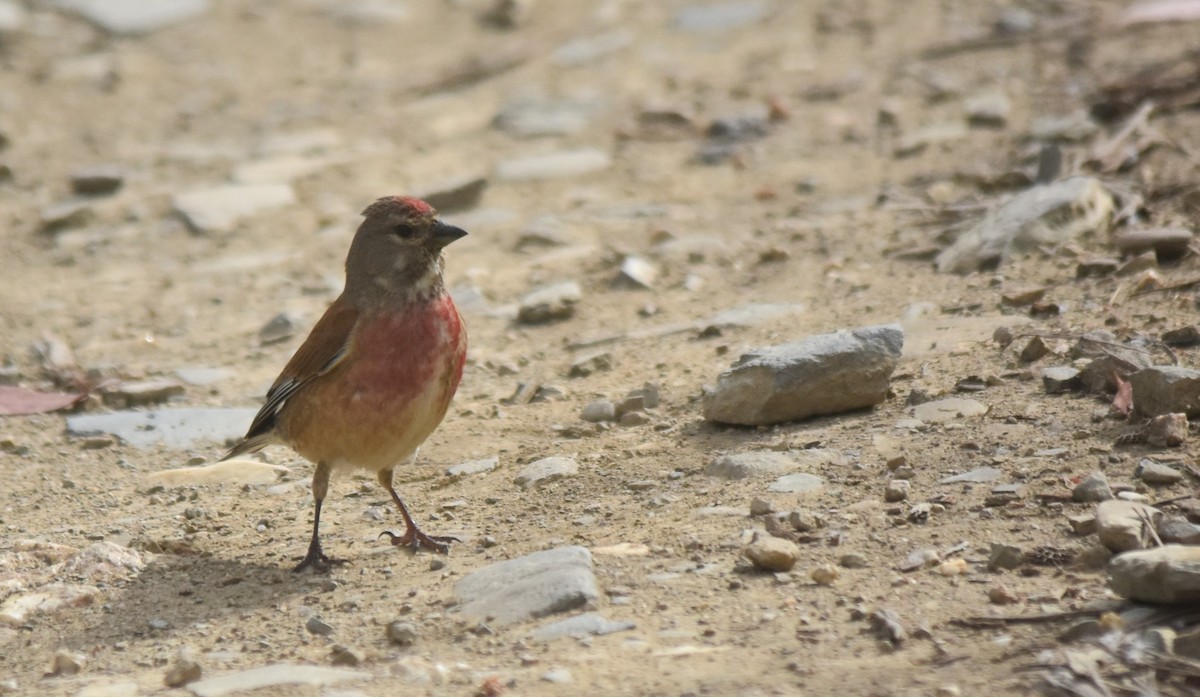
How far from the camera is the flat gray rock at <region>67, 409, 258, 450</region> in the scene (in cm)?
625

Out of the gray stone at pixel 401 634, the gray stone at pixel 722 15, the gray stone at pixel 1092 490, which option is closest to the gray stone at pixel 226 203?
the gray stone at pixel 722 15

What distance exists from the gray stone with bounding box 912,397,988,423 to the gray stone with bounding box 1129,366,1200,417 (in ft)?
1.78

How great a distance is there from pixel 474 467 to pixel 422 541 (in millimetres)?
766

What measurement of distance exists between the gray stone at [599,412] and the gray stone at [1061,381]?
1.58m

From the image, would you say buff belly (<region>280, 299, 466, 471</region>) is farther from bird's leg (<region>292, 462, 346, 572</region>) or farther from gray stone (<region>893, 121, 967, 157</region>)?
gray stone (<region>893, 121, 967, 157</region>)

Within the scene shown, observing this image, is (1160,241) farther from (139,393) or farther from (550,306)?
(139,393)

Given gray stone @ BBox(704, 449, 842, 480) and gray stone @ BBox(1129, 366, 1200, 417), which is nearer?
gray stone @ BBox(1129, 366, 1200, 417)

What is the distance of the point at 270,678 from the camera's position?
12.9 feet

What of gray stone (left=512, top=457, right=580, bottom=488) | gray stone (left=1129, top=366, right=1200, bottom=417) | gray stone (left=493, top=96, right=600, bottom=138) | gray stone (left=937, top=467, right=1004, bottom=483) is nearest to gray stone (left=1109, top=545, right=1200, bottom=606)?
gray stone (left=937, top=467, right=1004, bottom=483)

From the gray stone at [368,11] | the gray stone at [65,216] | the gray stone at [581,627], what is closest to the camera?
the gray stone at [581,627]

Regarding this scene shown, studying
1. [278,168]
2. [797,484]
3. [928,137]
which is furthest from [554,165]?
[797,484]

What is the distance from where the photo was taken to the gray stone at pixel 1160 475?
4.29m

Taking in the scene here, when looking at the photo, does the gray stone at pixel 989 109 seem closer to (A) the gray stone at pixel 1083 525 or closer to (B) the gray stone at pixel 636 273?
(B) the gray stone at pixel 636 273

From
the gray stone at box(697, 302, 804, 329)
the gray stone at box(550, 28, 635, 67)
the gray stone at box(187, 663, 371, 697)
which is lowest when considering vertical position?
the gray stone at box(187, 663, 371, 697)
